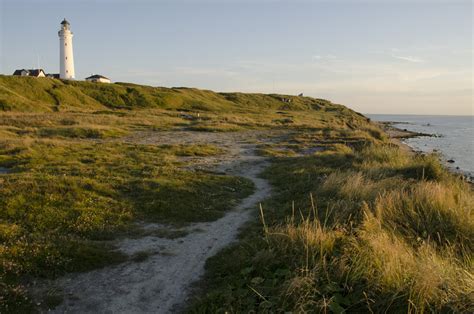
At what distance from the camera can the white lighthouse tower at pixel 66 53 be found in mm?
116688

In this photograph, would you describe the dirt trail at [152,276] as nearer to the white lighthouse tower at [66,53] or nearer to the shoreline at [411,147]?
the shoreline at [411,147]

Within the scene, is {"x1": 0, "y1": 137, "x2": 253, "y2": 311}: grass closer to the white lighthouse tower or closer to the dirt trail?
the dirt trail

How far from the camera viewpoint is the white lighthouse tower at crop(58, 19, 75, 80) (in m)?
117

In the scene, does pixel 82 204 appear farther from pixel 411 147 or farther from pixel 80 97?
pixel 80 97

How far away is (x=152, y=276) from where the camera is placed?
820 cm

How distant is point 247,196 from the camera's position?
52.4ft

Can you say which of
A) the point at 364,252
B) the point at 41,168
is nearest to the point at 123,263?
the point at 364,252

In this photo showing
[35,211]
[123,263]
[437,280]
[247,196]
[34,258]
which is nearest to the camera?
[437,280]

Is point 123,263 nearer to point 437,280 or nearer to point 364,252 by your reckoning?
point 364,252

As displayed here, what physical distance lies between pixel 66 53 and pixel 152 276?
126m

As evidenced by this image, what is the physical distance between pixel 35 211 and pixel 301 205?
818 cm

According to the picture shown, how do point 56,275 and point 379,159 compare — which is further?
point 379,159

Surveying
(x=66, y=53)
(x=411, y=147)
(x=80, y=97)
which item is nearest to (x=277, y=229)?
(x=411, y=147)

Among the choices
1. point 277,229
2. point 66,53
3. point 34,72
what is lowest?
A: point 277,229
